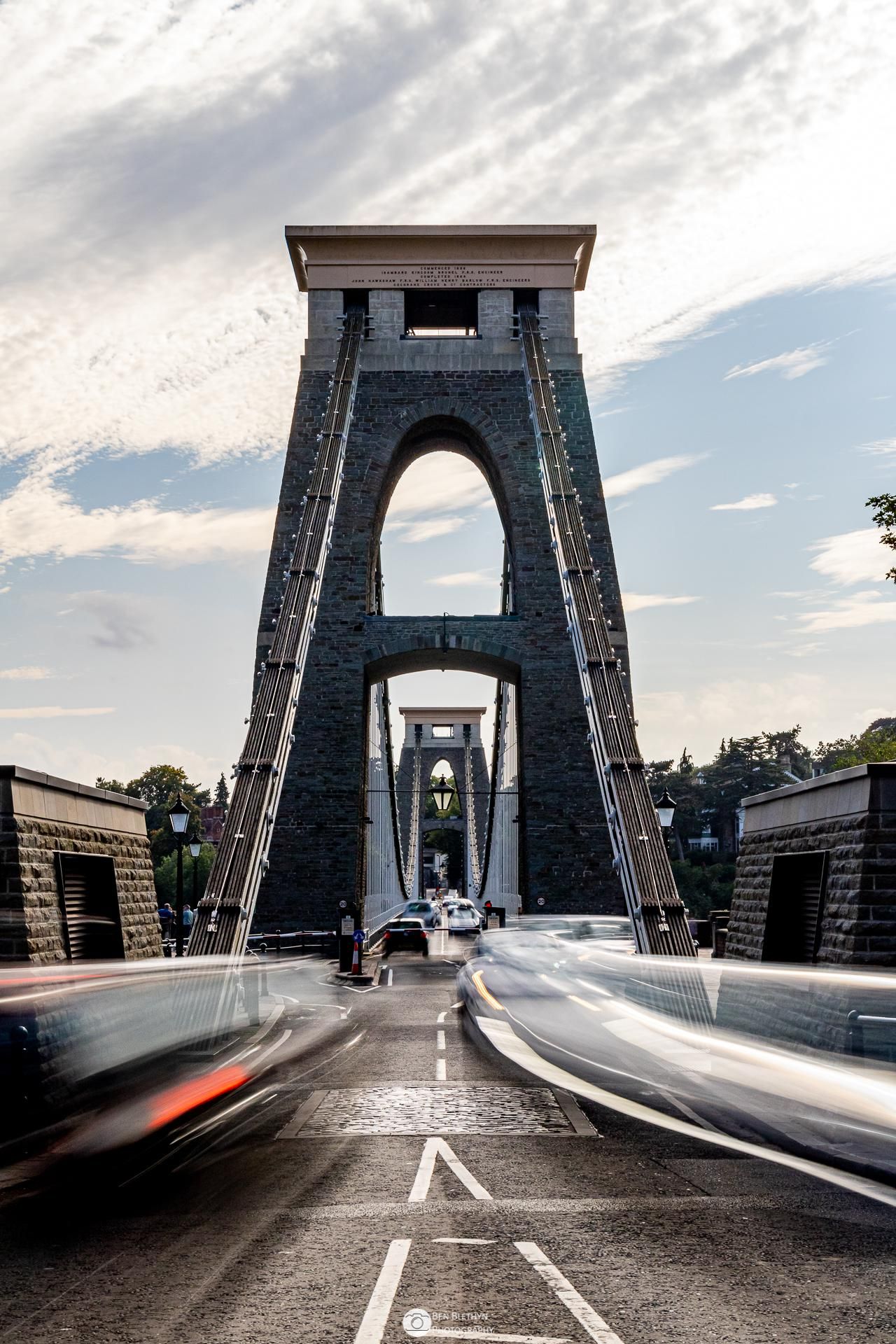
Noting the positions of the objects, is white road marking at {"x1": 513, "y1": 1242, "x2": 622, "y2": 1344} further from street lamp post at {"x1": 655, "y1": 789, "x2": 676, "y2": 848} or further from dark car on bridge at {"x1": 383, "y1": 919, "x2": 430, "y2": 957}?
dark car on bridge at {"x1": 383, "y1": 919, "x2": 430, "y2": 957}

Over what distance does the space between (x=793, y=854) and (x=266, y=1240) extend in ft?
32.5

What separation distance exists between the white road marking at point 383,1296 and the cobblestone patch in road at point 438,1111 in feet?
12.7

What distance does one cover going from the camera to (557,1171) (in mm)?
8531

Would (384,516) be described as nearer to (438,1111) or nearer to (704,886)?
(704,886)

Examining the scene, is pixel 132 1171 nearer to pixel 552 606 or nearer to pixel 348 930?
pixel 348 930

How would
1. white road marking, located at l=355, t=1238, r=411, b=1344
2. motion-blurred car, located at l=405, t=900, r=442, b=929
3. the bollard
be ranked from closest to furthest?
white road marking, located at l=355, t=1238, r=411, b=1344, the bollard, motion-blurred car, located at l=405, t=900, r=442, b=929

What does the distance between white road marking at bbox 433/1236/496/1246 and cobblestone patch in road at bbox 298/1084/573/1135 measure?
3.55 m

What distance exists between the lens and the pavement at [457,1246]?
521cm

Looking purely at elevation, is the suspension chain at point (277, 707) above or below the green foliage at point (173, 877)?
above

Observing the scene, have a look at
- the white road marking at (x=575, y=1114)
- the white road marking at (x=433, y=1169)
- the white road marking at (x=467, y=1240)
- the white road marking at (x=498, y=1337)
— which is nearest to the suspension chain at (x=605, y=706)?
the white road marking at (x=575, y=1114)

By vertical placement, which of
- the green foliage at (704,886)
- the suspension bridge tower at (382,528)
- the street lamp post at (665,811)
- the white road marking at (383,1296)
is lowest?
the green foliage at (704,886)

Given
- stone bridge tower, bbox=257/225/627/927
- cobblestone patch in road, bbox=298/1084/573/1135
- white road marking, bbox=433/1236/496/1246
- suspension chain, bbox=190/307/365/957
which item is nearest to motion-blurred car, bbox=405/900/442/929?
stone bridge tower, bbox=257/225/627/927

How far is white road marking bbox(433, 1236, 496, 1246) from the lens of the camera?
6.45 metres

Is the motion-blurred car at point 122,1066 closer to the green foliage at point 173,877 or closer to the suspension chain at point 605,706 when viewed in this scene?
the suspension chain at point 605,706
